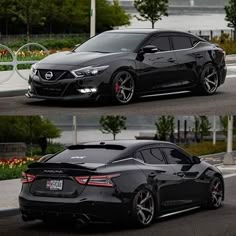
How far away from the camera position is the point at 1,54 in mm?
22094

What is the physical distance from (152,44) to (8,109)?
2696mm

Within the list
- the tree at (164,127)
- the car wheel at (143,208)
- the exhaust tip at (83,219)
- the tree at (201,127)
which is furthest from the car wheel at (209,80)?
the tree at (201,127)

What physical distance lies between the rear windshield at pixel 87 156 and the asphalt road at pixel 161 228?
0.83 m

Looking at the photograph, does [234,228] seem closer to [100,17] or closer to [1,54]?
[1,54]

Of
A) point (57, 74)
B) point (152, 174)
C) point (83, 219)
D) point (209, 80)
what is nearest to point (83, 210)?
point (83, 219)

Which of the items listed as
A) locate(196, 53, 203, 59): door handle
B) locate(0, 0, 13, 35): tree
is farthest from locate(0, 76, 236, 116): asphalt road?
locate(0, 0, 13, 35): tree

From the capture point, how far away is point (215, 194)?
41.4 ft

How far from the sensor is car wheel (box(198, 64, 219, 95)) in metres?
15.4

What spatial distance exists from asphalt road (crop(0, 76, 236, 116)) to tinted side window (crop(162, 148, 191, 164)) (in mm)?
1573

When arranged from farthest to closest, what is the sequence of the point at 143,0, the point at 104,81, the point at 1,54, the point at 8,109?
the point at 143,0, the point at 1,54, the point at 8,109, the point at 104,81

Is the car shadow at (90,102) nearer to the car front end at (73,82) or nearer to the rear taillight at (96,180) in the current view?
the car front end at (73,82)

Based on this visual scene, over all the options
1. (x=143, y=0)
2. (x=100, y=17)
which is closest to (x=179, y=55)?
(x=143, y=0)

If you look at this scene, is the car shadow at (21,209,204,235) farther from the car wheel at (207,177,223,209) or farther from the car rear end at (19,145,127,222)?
the car wheel at (207,177,223,209)

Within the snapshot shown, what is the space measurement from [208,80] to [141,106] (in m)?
1.93
